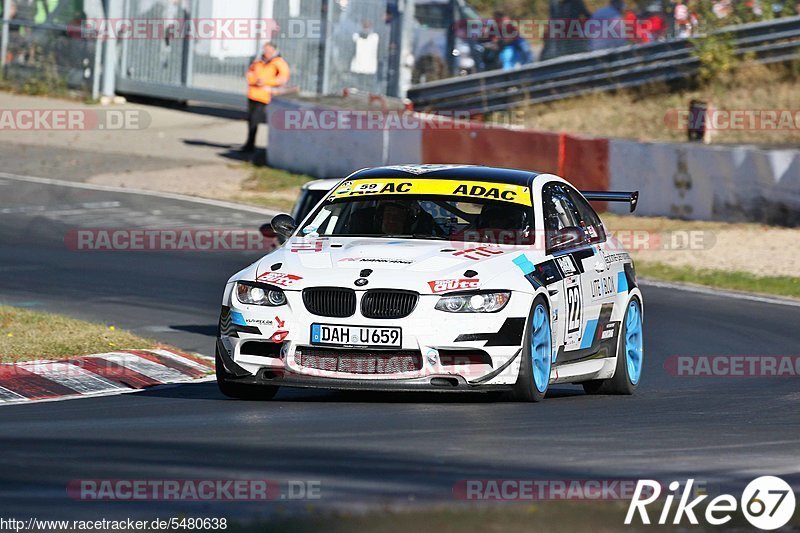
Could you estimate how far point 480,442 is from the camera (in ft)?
23.9

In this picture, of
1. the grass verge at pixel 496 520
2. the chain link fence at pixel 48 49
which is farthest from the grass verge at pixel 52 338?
the chain link fence at pixel 48 49

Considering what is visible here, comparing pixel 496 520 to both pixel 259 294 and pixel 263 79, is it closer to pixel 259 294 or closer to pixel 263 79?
pixel 259 294

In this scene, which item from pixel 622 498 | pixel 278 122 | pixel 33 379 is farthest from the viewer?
pixel 278 122

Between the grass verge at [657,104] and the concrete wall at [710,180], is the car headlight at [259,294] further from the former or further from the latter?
the grass verge at [657,104]

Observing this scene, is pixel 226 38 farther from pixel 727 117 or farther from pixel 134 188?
pixel 727 117

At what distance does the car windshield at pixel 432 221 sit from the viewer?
9641 millimetres

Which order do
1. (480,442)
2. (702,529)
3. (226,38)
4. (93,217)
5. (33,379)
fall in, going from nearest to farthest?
(702,529), (480,442), (33,379), (93,217), (226,38)

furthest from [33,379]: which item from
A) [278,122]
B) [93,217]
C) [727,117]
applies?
[727,117]

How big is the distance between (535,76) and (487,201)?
64.7ft

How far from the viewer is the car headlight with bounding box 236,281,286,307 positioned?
880cm

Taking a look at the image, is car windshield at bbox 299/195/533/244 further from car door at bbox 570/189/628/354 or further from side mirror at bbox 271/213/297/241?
car door at bbox 570/189/628/354

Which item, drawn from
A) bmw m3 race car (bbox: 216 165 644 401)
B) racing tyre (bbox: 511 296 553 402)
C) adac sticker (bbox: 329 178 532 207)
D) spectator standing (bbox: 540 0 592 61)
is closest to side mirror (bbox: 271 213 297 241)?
bmw m3 race car (bbox: 216 165 644 401)

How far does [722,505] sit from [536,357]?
3063 mm

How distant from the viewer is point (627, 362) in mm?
10469
